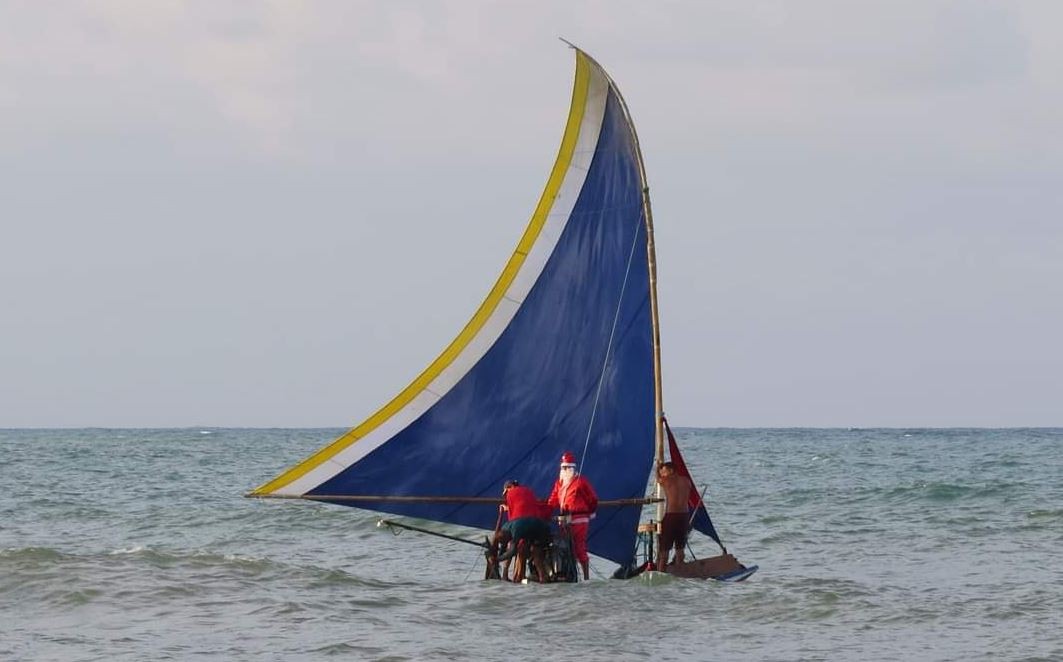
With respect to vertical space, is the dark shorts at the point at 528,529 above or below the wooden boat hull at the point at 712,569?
above

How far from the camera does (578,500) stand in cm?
1952

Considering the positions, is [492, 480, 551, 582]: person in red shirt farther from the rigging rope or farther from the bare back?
the bare back

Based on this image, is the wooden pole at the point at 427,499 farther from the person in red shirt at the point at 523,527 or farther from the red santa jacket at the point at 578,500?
the red santa jacket at the point at 578,500

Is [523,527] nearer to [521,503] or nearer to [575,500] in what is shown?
[521,503]

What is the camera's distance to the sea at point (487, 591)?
16625 mm

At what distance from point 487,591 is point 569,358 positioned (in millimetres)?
3020

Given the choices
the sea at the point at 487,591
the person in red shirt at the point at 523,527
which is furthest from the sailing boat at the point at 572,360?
the sea at the point at 487,591

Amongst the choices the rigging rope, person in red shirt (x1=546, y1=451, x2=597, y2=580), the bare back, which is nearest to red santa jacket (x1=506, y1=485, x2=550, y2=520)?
person in red shirt (x1=546, y1=451, x2=597, y2=580)

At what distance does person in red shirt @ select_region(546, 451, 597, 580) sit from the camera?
19516 mm

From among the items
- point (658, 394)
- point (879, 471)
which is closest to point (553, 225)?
point (658, 394)

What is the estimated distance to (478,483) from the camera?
2019cm

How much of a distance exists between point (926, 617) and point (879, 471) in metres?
38.7

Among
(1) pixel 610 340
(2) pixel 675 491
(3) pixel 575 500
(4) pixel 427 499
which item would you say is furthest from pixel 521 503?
(1) pixel 610 340

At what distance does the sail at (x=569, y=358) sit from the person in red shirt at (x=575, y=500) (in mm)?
769
